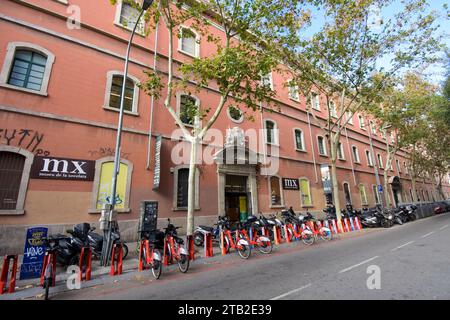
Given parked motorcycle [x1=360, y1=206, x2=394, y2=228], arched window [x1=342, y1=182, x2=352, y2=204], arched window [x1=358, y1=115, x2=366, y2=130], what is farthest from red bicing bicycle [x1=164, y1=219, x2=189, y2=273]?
arched window [x1=358, y1=115, x2=366, y2=130]

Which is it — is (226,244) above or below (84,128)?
below

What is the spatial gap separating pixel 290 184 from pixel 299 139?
15.7 ft

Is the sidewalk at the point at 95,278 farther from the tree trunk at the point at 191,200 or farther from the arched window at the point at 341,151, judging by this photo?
the arched window at the point at 341,151

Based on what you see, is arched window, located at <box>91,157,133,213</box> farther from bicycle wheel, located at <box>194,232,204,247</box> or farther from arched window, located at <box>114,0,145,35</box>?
arched window, located at <box>114,0,145,35</box>

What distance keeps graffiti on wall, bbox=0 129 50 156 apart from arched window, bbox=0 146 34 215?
0.68 feet

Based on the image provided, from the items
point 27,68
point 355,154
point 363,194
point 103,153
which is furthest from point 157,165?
point 355,154

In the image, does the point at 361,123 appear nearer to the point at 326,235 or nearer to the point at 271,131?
the point at 271,131

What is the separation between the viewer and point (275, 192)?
16.8 m

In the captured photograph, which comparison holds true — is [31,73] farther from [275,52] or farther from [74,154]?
[275,52]

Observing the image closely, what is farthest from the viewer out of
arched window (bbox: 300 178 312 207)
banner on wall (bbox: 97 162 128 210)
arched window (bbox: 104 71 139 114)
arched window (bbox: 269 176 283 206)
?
arched window (bbox: 300 178 312 207)

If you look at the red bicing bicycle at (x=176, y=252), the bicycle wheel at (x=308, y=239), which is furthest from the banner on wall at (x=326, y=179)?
the red bicing bicycle at (x=176, y=252)

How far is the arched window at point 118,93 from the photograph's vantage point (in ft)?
36.8

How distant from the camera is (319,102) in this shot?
2344 cm

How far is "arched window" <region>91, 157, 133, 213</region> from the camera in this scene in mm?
9953
